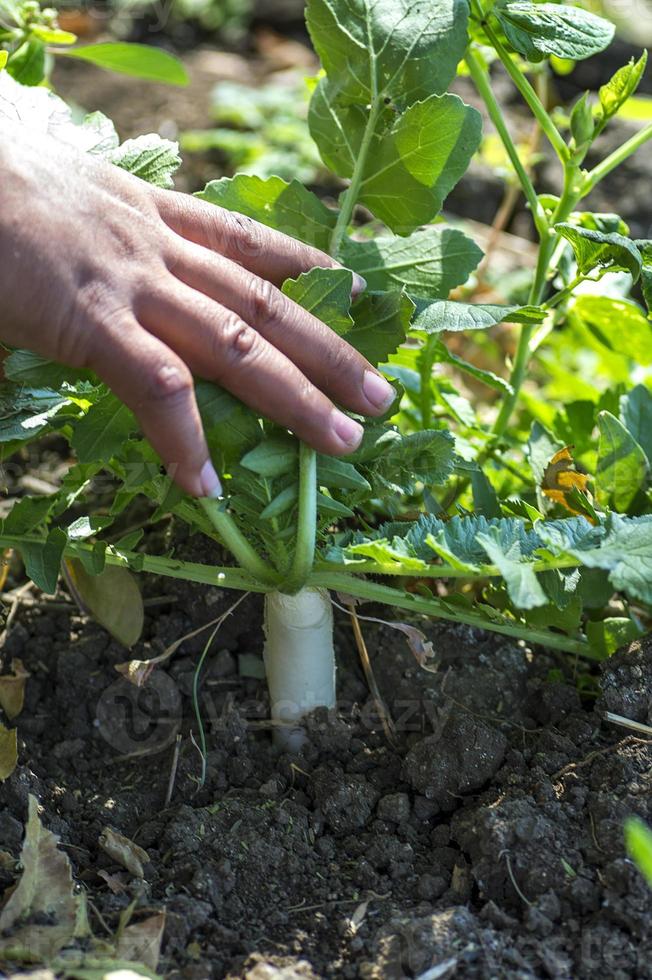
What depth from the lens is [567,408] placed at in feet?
6.70

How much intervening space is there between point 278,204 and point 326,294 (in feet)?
1.16

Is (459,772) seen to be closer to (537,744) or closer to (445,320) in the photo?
(537,744)

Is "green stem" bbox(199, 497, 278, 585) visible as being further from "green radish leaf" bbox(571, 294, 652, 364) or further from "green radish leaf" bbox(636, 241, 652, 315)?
"green radish leaf" bbox(571, 294, 652, 364)

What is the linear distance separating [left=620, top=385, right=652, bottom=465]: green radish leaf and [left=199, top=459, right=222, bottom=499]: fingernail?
80 cm

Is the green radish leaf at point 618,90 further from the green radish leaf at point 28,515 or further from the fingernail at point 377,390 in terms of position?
the green radish leaf at point 28,515

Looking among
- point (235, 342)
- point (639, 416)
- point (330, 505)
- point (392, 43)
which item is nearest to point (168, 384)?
point (235, 342)

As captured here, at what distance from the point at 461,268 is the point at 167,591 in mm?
788

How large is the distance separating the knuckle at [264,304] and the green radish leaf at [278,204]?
0.36 meters

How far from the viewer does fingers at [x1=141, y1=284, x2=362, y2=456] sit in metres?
1.31

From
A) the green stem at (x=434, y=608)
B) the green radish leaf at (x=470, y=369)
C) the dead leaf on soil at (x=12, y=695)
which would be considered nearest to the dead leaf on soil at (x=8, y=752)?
the dead leaf on soil at (x=12, y=695)

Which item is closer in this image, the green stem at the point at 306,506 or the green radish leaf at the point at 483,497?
the green stem at the point at 306,506

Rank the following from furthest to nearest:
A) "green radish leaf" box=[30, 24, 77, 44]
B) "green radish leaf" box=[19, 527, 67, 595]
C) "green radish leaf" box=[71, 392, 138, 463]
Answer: "green radish leaf" box=[30, 24, 77, 44] → "green radish leaf" box=[19, 527, 67, 595] → "green radish leaf" box=[71, 392, 138, 463]

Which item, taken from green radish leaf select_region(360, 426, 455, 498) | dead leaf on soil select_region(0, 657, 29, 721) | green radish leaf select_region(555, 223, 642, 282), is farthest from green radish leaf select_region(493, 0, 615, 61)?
dead leaf on soil select_region(0, 657, 29, 721)

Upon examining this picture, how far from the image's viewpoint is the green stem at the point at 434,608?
1543 mm
